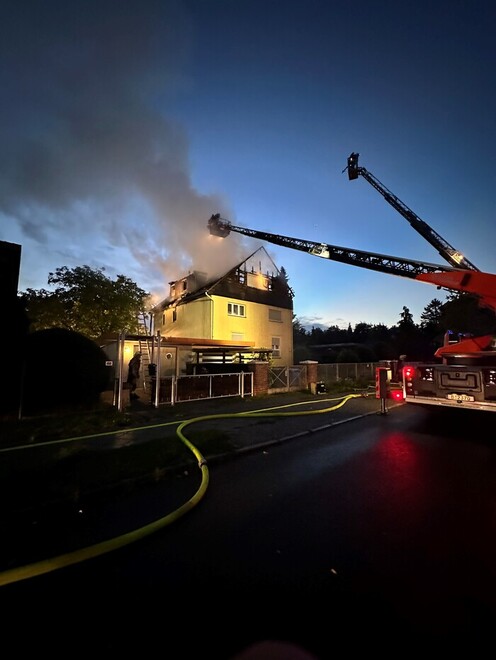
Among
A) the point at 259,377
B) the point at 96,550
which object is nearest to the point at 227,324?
the point at 259,377

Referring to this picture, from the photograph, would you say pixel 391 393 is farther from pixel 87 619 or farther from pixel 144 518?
pixel 87 619

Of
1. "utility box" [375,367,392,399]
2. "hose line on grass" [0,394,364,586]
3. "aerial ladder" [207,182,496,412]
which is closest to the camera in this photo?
"hose line on grass" [0,394,364,586]

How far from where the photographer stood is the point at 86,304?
19219 millimetres

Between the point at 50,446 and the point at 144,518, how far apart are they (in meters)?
3.85

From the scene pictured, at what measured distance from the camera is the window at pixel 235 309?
2241cm

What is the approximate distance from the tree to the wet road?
56.3 feet

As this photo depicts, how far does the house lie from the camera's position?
2069cm

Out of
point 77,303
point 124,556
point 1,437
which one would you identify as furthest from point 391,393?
point 77,303

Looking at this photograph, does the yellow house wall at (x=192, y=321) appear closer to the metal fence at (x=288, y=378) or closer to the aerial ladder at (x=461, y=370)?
the metal fence at (x=288, y=378)

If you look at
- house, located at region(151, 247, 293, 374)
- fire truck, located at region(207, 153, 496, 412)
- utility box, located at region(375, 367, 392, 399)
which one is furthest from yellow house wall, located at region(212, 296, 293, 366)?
fire truck, located at region(207, 153, 496, 412)

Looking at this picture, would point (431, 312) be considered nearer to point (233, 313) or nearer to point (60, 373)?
point (233, 313)

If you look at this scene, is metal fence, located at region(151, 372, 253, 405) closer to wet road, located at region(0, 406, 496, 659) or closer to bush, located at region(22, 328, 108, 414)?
bush, located at region(22, 328, 108, 414)

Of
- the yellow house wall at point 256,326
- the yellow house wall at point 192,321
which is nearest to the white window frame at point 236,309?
the yellow house wall at point 256,326

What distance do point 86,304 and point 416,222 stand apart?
19.9 metres
